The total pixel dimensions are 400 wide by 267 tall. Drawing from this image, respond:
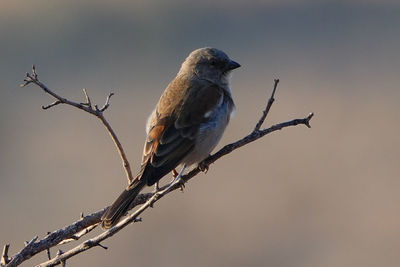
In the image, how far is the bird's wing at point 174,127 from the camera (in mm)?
5168

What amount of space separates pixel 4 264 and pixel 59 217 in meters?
9.33

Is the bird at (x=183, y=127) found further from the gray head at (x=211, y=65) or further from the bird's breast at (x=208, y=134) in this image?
the gray head at (x=211, y=65)

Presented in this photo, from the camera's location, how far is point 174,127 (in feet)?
17.5

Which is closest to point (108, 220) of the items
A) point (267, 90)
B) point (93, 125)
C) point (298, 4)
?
point (93, 125)

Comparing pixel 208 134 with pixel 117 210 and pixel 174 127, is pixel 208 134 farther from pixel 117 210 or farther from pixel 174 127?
pixel 117 210

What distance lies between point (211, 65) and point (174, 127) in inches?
41.5

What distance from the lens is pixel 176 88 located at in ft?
18.7

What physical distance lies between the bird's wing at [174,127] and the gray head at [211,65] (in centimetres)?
55

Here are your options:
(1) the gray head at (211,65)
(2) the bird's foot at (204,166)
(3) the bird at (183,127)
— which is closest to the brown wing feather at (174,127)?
(3) the bird at (183,127)

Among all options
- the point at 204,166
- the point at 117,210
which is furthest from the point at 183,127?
the point at 117,210

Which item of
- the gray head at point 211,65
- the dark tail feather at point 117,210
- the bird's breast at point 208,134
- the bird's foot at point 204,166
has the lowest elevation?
the dark tail feather at point 117,210

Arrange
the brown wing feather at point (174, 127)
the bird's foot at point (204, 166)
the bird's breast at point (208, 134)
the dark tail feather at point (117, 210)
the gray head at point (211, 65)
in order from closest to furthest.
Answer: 1. the dark tail feather at point (117, 210)
2. the bird's foot at point (204, 166)
3. the brown wing feather at point (174, 127)
4. the bird's breast at point (208, 134)
5. the gray head at point (211, 65)

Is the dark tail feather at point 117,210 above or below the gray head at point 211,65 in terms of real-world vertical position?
below

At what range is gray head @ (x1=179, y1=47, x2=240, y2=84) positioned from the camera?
6223 mm
